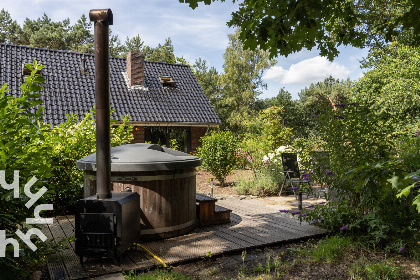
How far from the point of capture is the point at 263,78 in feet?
114

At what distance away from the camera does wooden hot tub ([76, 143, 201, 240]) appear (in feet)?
14.5

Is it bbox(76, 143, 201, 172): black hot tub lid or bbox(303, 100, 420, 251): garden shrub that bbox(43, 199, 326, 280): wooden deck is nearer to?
bbox(303, 100, 420, 251): garden shrub

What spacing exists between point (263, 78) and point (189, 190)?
31.3m

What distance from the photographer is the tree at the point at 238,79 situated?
31.8 metres

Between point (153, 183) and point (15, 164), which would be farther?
point (153, 183)

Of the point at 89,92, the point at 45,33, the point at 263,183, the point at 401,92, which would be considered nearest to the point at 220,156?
the point at 263,183

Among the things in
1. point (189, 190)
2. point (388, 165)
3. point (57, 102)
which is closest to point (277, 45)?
point (388, 165)

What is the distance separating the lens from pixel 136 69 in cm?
1541

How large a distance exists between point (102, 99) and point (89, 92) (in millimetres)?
11154

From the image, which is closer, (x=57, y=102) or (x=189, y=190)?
(x=189, y=190)

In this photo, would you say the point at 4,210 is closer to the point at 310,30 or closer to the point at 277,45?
the point at 277,45

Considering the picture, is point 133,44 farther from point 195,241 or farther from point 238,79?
point 195,241

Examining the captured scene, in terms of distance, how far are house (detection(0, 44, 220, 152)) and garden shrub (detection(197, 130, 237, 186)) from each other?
412 cm

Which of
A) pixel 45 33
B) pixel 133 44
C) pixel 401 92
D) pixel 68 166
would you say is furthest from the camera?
pixel 133 44
